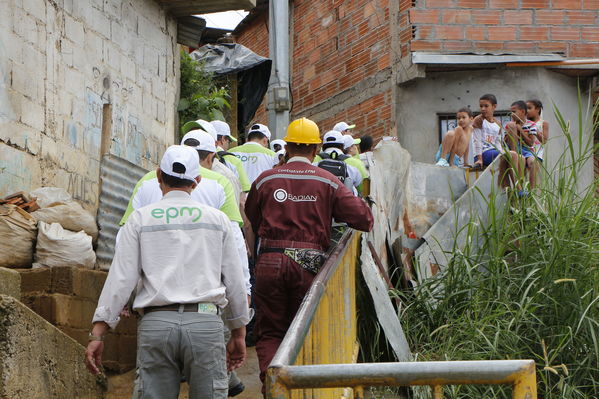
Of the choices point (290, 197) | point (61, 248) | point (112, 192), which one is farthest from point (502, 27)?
point (290, 197)

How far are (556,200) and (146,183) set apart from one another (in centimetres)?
391

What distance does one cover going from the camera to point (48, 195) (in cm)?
847

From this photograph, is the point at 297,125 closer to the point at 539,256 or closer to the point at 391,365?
the point at 539,256

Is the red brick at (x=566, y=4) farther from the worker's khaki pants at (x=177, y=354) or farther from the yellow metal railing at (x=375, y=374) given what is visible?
the yellow metal railing at (x=375, y=374)

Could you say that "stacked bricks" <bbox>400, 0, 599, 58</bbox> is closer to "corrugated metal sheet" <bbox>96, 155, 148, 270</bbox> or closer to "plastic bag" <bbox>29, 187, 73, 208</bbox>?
"corrugated metal sheet" <bbox>96, 155, 148, 270</bbox>

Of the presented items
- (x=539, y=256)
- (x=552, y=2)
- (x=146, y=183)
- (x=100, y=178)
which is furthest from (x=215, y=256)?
(x=552, y=2)

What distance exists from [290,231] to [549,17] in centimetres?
1162

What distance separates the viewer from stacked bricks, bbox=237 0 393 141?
57.1 ft

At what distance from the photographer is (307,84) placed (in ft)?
64.8

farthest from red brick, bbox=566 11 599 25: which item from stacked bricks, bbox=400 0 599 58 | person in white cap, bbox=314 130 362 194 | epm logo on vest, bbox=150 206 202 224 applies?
epm logo on vest, bbox=150 206 202 224

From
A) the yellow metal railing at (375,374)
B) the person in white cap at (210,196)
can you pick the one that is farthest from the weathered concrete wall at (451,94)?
the yellow metal railing at (375,374)

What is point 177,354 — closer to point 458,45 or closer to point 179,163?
point 179,163

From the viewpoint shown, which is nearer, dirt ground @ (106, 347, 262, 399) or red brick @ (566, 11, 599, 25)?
dirt ground @ (106, 347, 262, 399)

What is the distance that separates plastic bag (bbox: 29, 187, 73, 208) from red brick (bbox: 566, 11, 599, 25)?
1076cm
